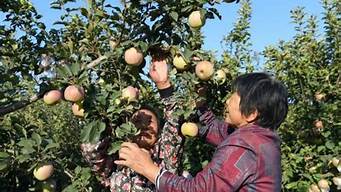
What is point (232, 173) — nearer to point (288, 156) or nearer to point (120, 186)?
point (120, 186)

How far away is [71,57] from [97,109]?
0.43m

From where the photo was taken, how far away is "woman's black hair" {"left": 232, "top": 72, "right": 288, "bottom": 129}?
180 cm

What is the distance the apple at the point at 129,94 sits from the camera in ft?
6.66

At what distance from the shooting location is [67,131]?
Answer: 187 inches

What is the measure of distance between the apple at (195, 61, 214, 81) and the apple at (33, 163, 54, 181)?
29.2 inches

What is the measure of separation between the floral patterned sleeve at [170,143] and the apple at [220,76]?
0.21m

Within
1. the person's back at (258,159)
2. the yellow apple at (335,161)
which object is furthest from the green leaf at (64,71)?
the yellow apple at (335,161)

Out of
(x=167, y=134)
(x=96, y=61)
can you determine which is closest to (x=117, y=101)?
(x=96, y=61)

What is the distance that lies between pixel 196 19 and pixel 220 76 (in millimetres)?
314

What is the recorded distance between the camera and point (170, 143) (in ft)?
7.64

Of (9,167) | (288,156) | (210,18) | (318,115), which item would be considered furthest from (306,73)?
(9,167)

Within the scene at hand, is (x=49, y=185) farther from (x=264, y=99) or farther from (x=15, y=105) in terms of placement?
(x=264, y=99)

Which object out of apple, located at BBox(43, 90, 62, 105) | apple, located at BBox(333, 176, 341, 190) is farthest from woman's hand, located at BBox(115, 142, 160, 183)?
apple, located at BBox(333, 176, 341, 190)

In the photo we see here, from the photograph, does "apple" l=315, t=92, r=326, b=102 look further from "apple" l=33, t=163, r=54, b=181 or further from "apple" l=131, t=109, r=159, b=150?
"apple" l=33, t=163, r=54, b=181
